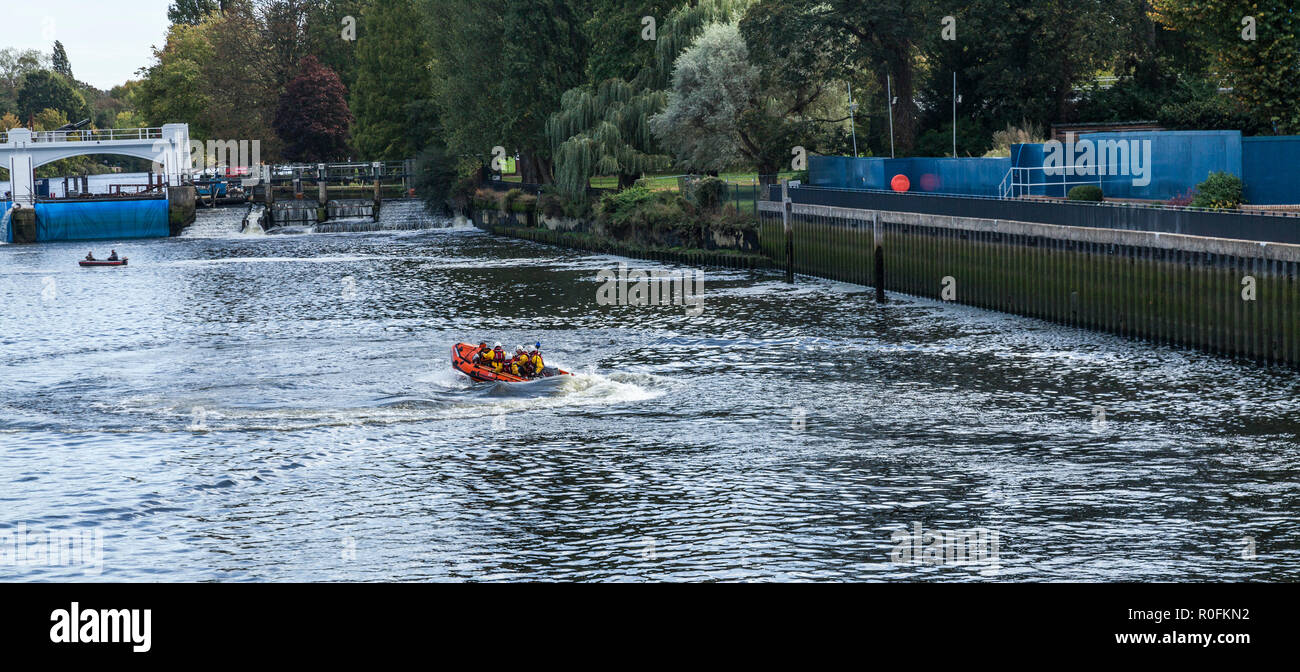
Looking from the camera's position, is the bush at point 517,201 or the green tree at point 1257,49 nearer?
the green tree at point 1257,49

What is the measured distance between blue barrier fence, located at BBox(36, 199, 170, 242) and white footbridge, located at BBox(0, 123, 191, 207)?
5407mm

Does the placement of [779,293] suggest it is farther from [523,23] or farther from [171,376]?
[523,23]

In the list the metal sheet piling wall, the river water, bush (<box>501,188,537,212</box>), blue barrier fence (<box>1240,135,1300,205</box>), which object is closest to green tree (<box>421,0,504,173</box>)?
bush (<box>501,188,537,212</box>)

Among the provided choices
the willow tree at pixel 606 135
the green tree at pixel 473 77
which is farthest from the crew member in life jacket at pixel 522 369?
the green tree at pixel 473 77

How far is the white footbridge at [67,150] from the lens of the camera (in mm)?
118625

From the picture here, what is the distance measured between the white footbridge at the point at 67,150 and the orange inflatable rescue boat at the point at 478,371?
275ft

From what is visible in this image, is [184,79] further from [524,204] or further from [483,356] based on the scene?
[483,356]

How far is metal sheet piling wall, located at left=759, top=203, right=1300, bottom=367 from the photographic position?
39406 mm

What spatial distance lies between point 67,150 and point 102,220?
49.7ft

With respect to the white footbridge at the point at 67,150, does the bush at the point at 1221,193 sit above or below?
below

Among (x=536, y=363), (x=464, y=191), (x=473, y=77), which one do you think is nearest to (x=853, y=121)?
(x=473, y=77)

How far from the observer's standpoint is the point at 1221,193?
47.1m

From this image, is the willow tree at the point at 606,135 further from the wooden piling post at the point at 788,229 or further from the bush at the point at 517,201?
the wooden piling post at the point at 788,229

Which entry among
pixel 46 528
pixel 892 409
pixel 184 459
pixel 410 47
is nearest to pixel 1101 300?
pixel 892 409
